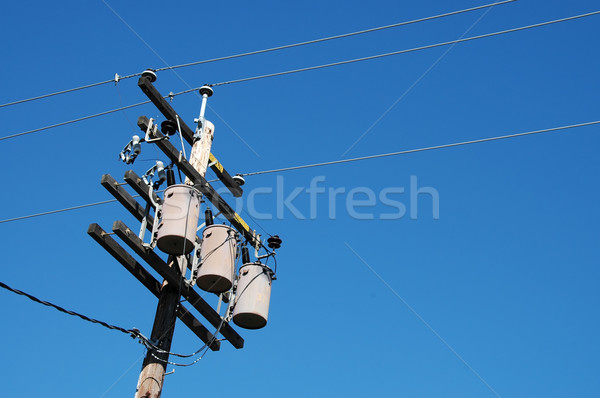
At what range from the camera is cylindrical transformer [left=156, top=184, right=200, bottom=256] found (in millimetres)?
7285

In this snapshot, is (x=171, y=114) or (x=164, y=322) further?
(x=171, y=114)

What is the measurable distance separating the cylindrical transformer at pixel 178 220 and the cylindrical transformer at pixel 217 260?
1.14 ft

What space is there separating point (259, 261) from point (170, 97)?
237cm

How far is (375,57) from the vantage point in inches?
381

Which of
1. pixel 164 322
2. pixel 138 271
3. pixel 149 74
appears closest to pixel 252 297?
pixel 164 322

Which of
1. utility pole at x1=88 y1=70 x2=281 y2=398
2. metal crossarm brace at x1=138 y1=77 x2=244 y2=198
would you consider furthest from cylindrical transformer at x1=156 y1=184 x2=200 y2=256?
metal crossarm brace at x1=138 y1=77 x2=244 y2=198

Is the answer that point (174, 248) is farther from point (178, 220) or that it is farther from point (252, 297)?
point (252, 297)

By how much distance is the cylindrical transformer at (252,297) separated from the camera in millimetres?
7887

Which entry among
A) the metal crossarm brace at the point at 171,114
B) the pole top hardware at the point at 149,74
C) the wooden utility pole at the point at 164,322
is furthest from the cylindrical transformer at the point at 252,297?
the pole top hardware at the point at 149,74

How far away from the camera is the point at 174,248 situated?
7.41m

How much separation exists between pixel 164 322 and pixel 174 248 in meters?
Result: 0.77

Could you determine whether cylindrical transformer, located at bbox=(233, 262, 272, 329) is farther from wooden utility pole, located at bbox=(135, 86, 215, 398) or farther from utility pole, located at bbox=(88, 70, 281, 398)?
wooden utility pole, located at bbox=(135, 86, 215, 398)

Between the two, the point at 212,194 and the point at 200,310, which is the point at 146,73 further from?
the point at 200,310

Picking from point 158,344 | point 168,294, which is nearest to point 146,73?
point 168,294
